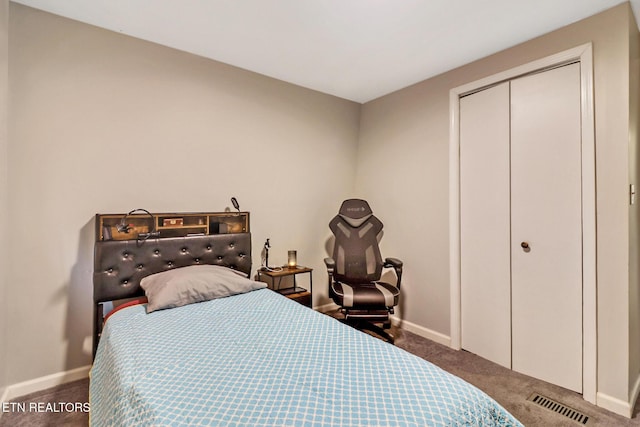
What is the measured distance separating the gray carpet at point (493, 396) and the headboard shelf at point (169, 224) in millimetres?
1074

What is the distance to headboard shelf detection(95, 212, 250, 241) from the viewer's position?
2.25 metres

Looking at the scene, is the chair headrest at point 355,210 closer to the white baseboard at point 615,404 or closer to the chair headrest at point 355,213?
the chair headrest at point 355,213

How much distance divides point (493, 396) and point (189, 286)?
2.19 metres

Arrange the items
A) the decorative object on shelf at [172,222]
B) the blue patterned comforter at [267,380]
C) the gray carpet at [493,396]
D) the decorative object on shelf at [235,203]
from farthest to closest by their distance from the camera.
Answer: the decorative object on shelf at [235,203], the decorative object on shelf at [172,222], the gray carpet at [493,396], the blue patterned comforter at [267,380]

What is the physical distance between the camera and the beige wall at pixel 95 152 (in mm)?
2068

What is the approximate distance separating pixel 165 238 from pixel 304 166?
1.60 metres

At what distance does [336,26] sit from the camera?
7.30 feet

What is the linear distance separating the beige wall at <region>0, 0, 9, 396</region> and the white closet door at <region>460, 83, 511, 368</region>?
3.33 meters

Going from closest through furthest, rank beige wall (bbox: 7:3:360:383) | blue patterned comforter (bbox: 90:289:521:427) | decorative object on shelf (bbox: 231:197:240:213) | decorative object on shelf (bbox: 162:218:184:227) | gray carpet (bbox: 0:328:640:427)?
blue patterned comforter (bbox: 90:289:521:427)
gray carpet (bbox: 0:328:640:427)
beige wall (bbox: 7:3:360:383)
decorative object on shelf (bbox: 162:218:184:227)
decorative object on shelf (bbox: 231:197:240:213)

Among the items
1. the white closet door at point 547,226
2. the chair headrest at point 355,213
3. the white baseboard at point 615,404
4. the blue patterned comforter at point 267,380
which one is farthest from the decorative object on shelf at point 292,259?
the white baseboard at point 615,404

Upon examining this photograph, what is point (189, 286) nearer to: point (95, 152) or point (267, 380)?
point (267, 380)

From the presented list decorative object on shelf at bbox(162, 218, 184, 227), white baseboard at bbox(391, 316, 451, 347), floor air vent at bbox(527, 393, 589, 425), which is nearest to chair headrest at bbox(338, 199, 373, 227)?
white baseboard at bbox(391, 316, 451, 347)

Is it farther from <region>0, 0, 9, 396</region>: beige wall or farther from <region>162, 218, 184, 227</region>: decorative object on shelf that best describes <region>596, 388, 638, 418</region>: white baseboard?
<region>0, 0, 9, 396</region>: beige wall

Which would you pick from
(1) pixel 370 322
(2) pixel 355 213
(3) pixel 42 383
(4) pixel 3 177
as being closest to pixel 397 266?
(1) pixel 370 322
